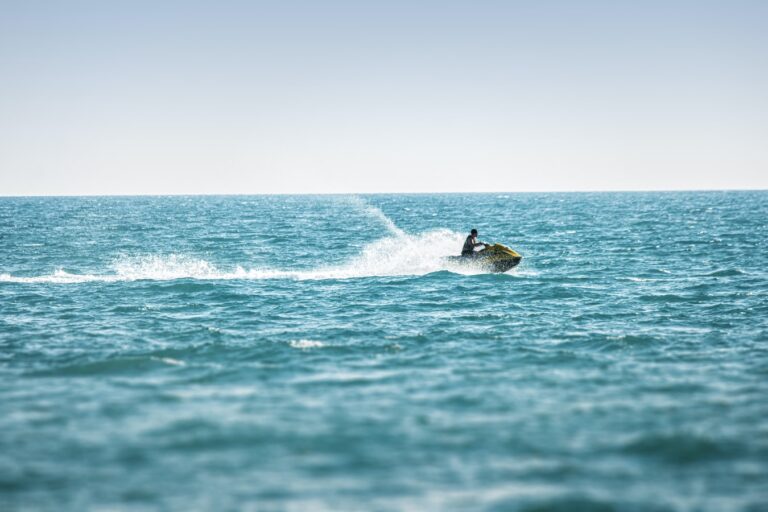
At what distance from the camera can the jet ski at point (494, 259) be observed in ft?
93.3

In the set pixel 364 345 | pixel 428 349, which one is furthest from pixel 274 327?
pixel 428 349

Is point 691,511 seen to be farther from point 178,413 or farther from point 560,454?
point 178,413

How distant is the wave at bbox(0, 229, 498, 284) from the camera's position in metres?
28.9

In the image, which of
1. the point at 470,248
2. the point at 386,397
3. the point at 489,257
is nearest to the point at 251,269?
the point at 470,248

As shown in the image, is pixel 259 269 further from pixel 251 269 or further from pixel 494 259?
pixel 494 259

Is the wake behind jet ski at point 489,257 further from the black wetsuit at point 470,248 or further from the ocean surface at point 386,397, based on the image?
the ocean surface at point 386,397

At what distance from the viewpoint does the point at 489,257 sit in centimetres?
2864

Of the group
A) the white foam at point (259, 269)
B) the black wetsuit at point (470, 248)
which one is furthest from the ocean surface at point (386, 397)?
the black wetsuit at point (470, 248)

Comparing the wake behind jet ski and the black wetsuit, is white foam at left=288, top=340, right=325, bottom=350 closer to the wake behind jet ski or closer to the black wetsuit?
the wake behind jet ski

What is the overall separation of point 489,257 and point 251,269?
12816 mm

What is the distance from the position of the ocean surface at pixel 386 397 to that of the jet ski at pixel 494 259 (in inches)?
110

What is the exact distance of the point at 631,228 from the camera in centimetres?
6188

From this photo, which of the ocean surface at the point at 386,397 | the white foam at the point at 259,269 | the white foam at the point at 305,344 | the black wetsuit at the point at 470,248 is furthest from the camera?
the white foam at the point at 259,269

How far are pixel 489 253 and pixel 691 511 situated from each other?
851 inches
